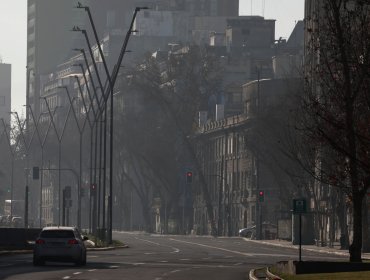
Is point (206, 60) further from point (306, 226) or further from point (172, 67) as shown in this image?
point (306, 226)

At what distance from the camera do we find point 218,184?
170 meters

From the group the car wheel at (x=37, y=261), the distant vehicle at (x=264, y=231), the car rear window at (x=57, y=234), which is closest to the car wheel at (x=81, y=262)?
the car rear window at (x=57, y=234)

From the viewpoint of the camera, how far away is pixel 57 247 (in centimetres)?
5791

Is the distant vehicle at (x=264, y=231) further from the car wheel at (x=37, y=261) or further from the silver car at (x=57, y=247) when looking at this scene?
the car wheel at (x=37, y=261)

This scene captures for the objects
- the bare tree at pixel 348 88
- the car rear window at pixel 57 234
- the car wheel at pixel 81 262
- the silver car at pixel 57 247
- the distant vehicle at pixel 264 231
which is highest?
the bare tree at pixel 348 88

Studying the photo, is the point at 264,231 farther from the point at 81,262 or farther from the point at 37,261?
the point at 37,261

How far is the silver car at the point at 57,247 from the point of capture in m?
Answer: 57.7

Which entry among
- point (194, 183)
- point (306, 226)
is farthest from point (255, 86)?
point (306, 226)

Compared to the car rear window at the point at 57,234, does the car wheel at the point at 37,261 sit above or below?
below

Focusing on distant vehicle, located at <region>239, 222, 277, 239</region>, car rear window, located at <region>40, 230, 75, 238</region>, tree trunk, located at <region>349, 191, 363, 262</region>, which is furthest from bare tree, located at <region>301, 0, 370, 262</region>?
distant vehicle, located at <region>239, 222, 277, 239</region>

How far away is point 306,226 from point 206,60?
5788 cm

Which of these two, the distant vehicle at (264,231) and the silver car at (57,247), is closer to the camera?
the silver car at (57,247)

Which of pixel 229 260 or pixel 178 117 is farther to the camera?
pixel 178 117

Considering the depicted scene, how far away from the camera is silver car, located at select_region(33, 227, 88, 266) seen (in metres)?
57.7
